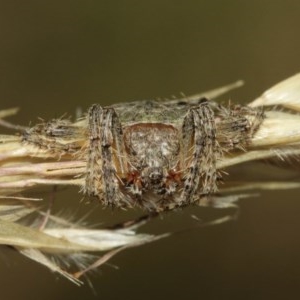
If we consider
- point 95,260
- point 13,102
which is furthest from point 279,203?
point 95,260

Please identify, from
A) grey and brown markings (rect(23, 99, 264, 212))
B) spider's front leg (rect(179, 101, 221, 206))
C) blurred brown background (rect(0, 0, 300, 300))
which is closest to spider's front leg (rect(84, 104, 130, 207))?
grey and brown markings (rect(23, 99, 264, 212))

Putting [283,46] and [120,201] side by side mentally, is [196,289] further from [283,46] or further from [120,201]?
[120,201]

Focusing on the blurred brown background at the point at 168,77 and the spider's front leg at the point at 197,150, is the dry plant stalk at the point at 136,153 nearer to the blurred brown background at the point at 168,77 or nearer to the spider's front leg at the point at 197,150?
the spider's front leg at the point at 197,150

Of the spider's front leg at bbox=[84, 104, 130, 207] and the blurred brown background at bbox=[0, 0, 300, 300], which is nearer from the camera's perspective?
the spider's front leg at bbox=[84, 104, 130, 207]

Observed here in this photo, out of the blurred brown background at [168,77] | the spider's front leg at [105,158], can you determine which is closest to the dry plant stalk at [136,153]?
the spider's front leg at [105,158]

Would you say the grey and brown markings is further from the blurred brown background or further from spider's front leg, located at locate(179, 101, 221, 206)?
the blurred brown background

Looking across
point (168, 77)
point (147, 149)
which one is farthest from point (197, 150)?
point (168, 77)
